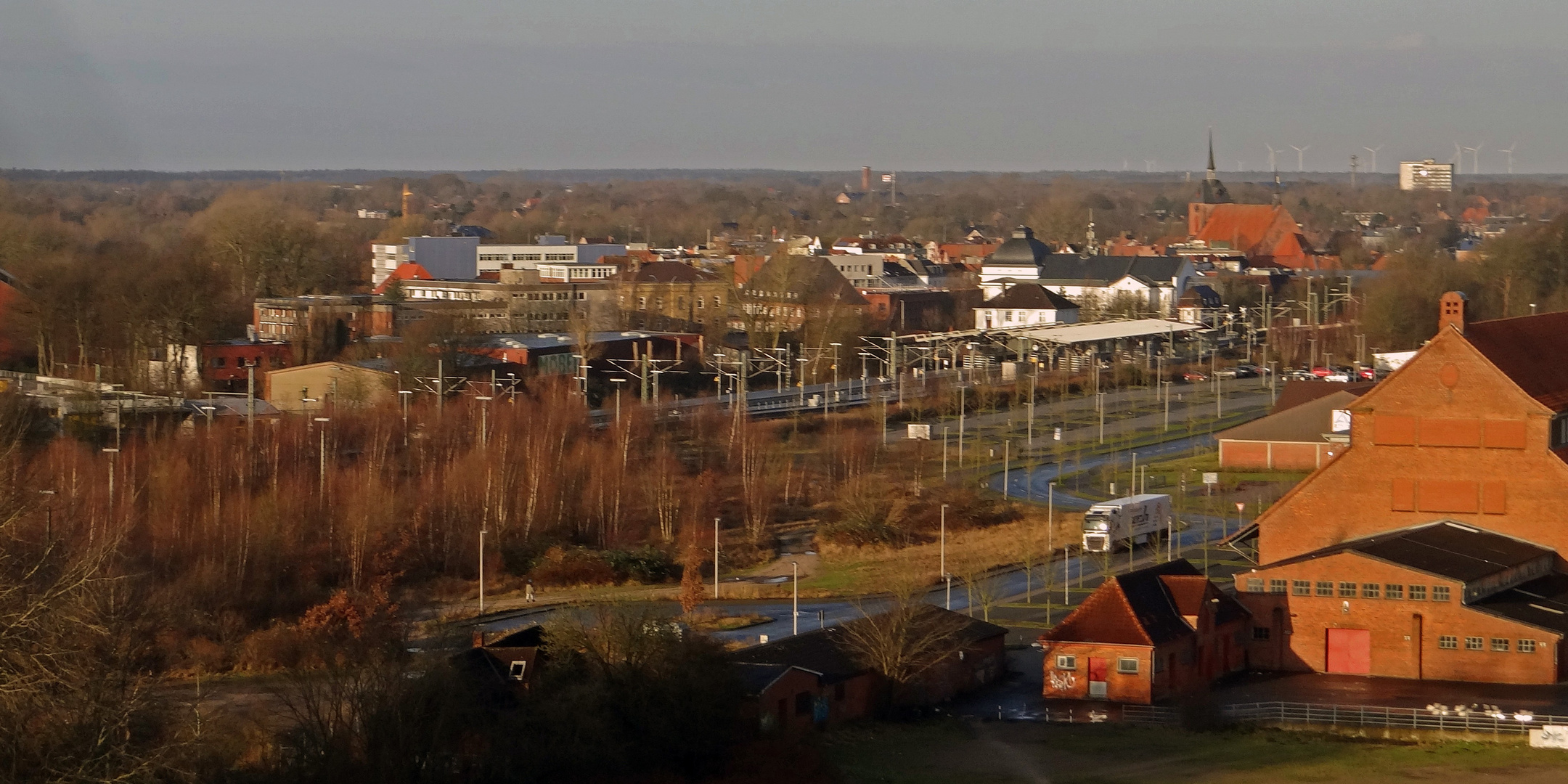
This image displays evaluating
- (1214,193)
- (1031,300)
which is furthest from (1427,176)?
(1031,300)

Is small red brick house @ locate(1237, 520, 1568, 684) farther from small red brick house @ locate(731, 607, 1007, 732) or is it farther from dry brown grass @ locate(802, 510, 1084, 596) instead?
dry brown grass @ locate(802, 510, 1084, 596)

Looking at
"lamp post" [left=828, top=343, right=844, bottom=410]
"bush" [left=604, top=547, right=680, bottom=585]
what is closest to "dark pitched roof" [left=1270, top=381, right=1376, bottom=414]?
"lamp post" [left=828, top=343, right=844, bottom=410]

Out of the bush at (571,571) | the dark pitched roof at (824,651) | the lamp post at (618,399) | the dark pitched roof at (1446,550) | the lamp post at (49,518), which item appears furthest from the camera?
the lamp post at (618,399)

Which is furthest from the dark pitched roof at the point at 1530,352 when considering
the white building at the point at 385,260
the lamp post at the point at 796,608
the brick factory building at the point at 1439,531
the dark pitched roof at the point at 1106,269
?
the white building at the point at 385,260

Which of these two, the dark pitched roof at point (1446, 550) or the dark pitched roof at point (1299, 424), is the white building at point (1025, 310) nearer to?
the dark pitched roof at point (1299, 424)

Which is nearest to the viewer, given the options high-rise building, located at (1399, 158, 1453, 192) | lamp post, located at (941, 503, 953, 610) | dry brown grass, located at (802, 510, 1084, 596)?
lamp post, located at (941, 503, 953, 610)

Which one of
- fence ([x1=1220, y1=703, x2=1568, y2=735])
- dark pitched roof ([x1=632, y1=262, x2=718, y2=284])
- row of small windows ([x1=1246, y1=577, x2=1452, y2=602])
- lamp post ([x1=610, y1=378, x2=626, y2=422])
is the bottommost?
fence ([x1=1220, y1=703, x2=1568, y2=735])

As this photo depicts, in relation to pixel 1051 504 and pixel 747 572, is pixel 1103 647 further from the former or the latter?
pixel 1051 504
